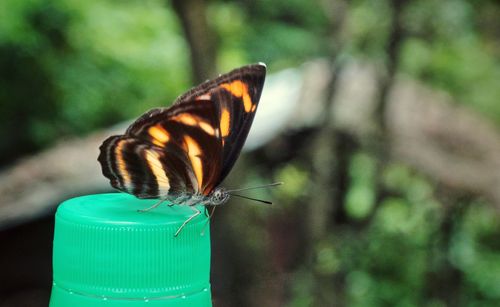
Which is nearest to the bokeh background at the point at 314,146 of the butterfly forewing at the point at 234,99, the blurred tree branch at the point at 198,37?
the blurred tree branch at the point at 198,37

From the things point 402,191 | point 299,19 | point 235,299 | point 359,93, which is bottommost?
point 235,299

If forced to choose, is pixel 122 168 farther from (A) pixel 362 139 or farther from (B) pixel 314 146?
(A) pixel 362 139

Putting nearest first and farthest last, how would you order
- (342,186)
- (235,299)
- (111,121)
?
(235,299), (342,186), (111,121)

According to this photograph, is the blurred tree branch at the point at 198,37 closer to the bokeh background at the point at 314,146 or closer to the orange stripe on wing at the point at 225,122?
the bokeh background at the point at 314,146

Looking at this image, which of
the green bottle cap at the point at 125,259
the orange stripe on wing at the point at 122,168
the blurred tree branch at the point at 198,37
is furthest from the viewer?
the blurred tree branch at the point at 198,37

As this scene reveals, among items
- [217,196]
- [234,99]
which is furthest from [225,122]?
[217,196]

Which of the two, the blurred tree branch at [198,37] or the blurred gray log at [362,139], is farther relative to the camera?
the blurred gray log at [362,139]

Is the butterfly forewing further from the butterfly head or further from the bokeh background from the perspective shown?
the bokeh background

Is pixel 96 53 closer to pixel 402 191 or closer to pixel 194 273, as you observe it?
pixel 402 191

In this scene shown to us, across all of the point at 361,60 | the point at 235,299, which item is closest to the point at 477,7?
the point at 361,60
